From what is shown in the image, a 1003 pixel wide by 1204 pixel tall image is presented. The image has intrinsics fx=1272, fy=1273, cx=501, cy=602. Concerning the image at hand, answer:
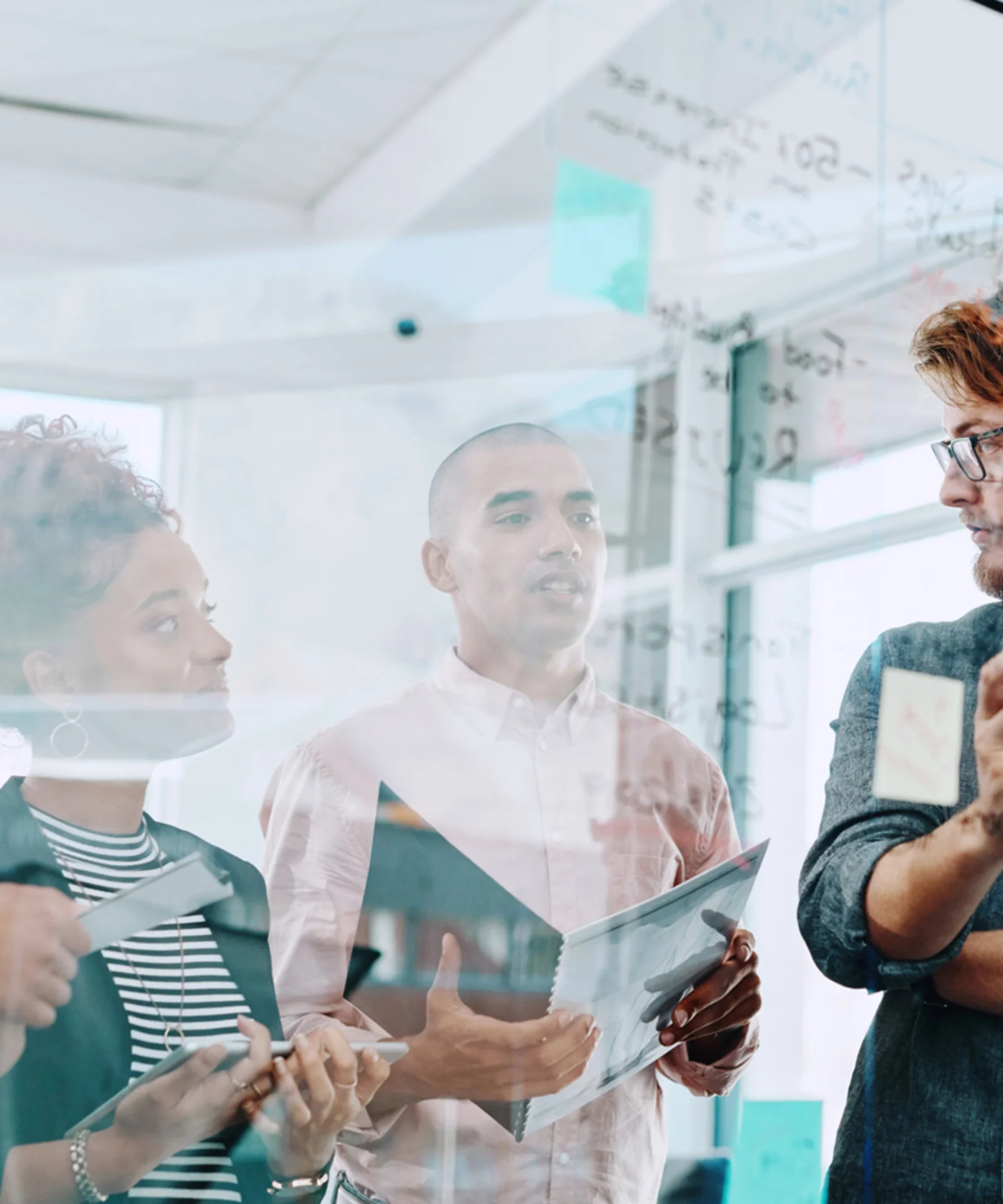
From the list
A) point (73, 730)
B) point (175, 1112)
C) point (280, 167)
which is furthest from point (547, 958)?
point (280, 167)

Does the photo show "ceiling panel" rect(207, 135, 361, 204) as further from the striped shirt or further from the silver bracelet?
the silver bracelet

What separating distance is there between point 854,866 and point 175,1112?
0.61 m

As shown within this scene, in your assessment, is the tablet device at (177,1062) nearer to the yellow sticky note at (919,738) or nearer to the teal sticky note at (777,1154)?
the teal sticky note at (777,1154)

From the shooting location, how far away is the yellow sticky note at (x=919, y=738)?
123cm

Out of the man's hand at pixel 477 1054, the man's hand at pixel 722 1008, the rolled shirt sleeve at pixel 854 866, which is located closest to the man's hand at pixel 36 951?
the man's hand at pixel 477 1054

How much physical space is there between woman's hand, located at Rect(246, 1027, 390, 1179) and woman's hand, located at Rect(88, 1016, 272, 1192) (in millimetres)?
19

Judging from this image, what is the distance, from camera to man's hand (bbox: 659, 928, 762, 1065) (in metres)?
1.12

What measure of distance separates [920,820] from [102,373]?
0.81 meters

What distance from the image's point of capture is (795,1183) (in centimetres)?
124

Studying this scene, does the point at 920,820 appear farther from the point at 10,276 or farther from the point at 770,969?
the point at 10,276

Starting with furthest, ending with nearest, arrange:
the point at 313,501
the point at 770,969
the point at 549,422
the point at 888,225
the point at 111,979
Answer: the point at 888,225 → the point at 770,969 → the point at 549,422 → the point at 313,501 → the point at 111,979

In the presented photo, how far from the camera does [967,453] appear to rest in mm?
1305

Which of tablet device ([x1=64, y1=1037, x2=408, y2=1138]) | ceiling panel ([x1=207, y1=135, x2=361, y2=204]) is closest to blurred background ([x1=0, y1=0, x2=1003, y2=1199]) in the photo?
ceiling panel ([x1=207, y1=135, x2=361, y2=204])

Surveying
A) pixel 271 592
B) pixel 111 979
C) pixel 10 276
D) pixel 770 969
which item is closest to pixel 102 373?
pixel 10 276
